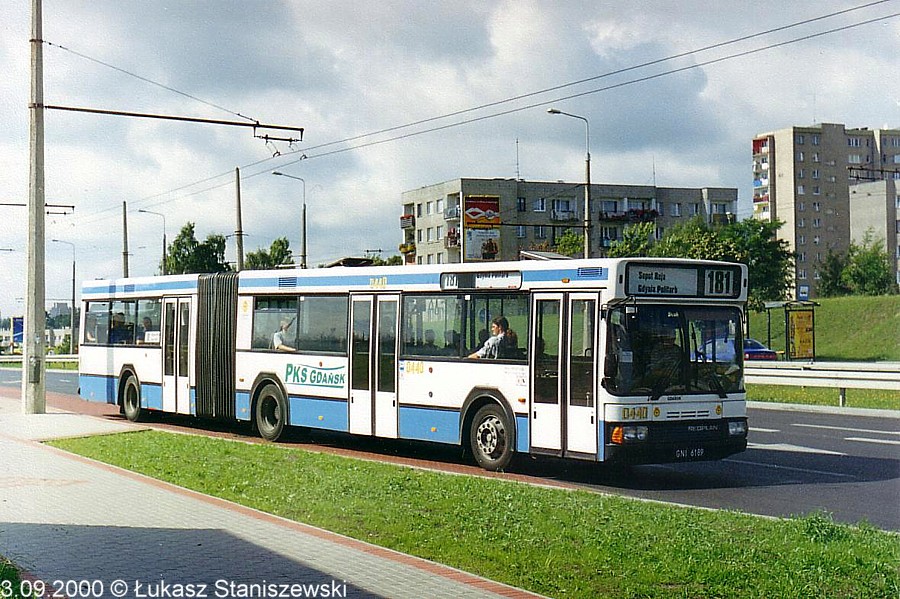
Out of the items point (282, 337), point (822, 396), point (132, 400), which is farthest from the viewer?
point (822, 396)

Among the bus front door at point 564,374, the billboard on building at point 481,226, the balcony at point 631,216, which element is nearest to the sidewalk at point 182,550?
the bus front door at point 564,374

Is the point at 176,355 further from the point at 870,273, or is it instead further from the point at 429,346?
the point at 870,273

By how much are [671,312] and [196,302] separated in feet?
35.8

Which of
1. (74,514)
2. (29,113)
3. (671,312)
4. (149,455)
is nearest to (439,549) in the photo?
(74,514)

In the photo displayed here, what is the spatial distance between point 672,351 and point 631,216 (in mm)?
96821

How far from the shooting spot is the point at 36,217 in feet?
78.3

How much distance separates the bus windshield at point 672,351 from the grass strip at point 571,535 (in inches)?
74.0

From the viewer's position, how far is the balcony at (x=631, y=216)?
107938mm

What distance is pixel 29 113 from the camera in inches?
946

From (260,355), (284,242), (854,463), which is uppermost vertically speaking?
(284,242)

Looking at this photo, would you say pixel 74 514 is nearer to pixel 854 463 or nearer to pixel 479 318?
pixel 479 318

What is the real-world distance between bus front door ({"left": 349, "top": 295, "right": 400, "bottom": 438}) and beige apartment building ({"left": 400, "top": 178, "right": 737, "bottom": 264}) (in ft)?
243

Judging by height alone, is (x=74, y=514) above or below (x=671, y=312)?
below

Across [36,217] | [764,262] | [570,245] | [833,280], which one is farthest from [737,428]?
[833,280]
